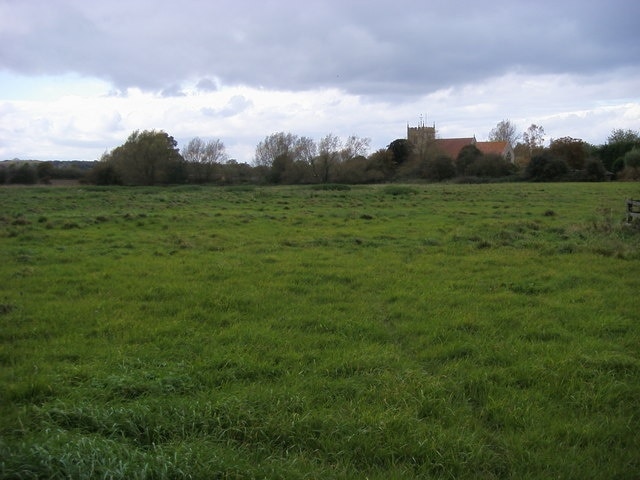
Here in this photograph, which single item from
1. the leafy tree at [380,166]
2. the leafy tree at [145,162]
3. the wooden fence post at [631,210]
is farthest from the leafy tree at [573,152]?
the wooden fence post at [631,210]

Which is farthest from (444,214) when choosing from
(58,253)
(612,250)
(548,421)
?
(548,421)

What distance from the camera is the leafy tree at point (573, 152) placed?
78562 mm

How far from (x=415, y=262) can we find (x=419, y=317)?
4.95 m

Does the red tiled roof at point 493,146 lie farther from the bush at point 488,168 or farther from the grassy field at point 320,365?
the grassy field at point 320,365

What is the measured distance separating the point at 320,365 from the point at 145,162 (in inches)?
2561

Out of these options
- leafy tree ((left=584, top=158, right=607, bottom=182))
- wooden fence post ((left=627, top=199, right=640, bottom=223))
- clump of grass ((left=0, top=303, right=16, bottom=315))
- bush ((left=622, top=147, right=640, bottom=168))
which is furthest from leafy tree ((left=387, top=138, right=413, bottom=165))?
clump of grass ((left=0, top=303, right=16, bottom=315))

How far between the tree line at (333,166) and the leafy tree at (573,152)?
140 mm

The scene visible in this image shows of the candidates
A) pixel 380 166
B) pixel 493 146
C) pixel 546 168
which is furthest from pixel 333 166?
pixel 493 146

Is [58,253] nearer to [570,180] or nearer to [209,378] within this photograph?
[209,378]

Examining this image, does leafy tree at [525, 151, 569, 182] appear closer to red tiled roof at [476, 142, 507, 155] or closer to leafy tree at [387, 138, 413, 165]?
leafy tree at [387, 138, 413, 165]

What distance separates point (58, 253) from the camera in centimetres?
1388

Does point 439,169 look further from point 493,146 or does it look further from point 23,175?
point 23,175

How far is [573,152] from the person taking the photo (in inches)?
3120

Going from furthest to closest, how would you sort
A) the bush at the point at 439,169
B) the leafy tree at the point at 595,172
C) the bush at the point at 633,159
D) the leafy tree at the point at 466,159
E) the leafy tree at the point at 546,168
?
the leafy tree at the point at 466,159 → the bush at the point at 439,169 → the leafy tree at the point at 595,172 → the leafy tree at the point at 546,168 → the bush at the point at 633,159
